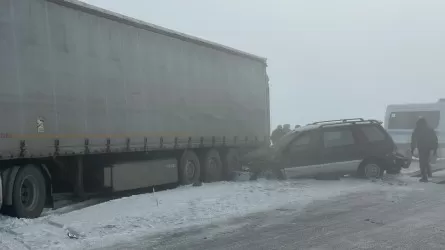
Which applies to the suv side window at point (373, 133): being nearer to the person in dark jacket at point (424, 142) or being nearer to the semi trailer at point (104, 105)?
the person in dark jacket at point (424, 142)

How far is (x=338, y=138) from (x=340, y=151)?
1.26ft

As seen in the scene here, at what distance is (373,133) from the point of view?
1554cm

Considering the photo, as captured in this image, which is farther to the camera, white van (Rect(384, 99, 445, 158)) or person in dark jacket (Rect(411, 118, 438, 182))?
white van (Rect(384, 99, 445, 158))

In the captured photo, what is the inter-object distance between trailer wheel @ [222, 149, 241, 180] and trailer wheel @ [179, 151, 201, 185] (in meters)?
1.49

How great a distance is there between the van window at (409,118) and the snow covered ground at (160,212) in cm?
897

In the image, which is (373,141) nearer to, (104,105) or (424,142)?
(424,142)

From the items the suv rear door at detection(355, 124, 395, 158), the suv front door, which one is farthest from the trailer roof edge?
the suv rear door at detection(355, 124, 395, 158)

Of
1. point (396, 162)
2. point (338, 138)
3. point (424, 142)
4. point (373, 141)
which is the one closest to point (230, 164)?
point (338, 138)

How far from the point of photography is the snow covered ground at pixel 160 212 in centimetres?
777

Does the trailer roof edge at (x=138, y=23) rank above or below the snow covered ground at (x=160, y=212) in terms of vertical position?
above

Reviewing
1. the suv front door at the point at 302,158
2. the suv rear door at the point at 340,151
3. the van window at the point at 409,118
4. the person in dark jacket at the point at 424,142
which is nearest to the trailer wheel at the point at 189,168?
the suv front door at the point at 302,158

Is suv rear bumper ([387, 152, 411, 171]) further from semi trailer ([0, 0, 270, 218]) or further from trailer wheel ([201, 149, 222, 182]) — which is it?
trailer wheel ([201, 149, 222, 182])

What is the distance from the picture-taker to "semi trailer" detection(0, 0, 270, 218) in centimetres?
924

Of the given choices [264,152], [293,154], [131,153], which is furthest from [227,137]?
[131,153]
